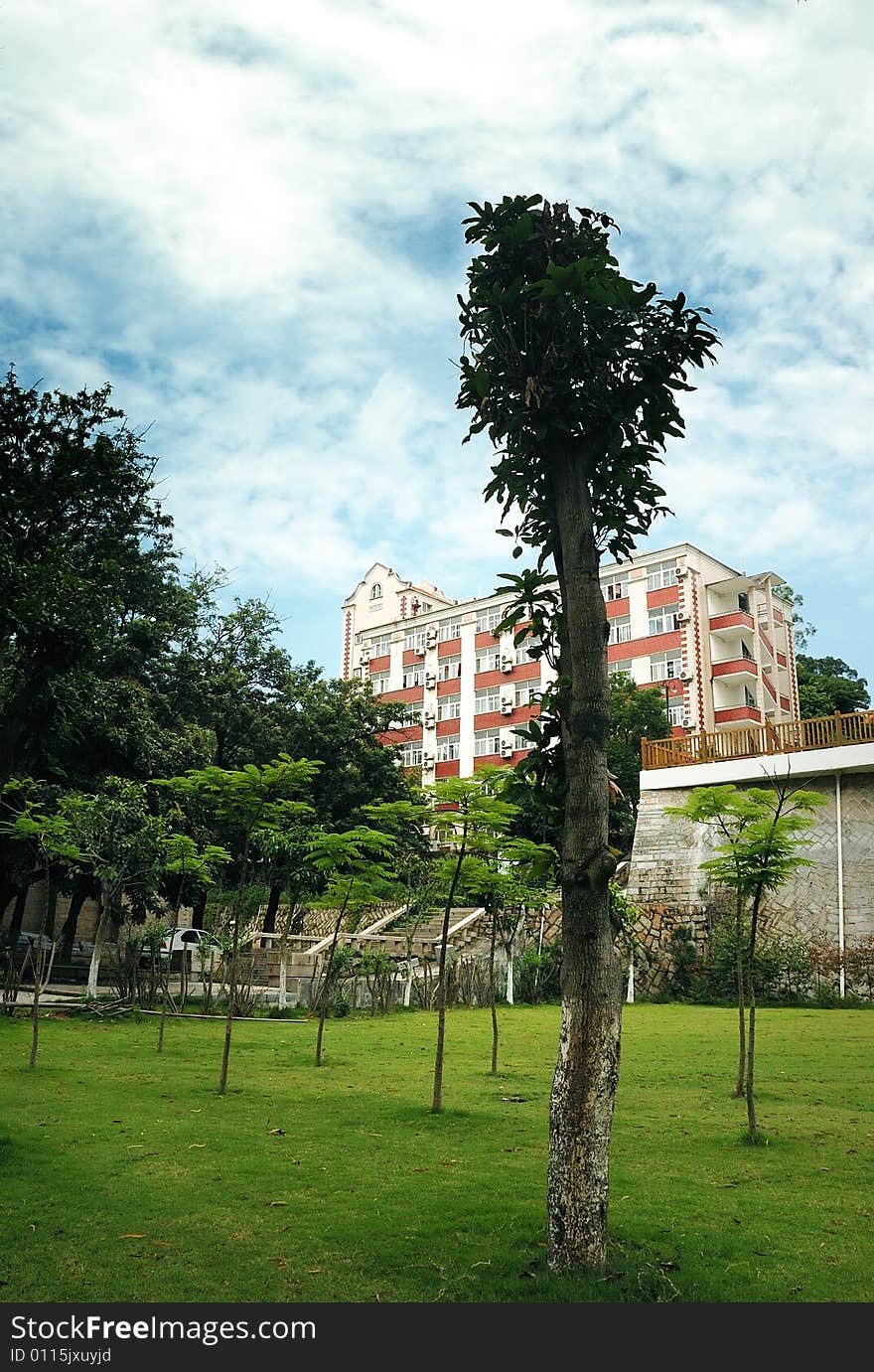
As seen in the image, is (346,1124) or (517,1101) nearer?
(346,1124)

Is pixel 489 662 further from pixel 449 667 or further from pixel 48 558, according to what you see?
pixel 48 558

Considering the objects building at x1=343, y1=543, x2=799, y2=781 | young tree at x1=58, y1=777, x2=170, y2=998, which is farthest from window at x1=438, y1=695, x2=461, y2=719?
young tree at x1=58, y1=777, x2=170, y2=998

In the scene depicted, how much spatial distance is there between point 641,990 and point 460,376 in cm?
2002

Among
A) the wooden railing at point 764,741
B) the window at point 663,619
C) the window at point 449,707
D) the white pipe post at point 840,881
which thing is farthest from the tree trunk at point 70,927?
the window at point 663,619

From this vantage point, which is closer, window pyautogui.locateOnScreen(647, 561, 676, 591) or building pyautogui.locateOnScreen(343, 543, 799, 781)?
building pyautogui.locateOnScreen(343, 543, 799, 781)

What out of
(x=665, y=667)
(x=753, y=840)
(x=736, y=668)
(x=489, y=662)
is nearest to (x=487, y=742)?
(x=489, y=662)

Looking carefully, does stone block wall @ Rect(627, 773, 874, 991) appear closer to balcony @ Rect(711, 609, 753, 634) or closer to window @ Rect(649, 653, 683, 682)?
window @ Rect(649, 653, 683, 682)

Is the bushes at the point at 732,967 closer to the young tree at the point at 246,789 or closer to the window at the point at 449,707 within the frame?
the young tree at the point at 246,789

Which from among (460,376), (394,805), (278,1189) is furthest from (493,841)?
(460,376)

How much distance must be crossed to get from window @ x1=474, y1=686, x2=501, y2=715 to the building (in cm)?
5

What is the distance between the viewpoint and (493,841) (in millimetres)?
11672

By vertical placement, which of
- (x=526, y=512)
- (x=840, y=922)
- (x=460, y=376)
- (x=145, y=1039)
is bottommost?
(x=145, y=1039)

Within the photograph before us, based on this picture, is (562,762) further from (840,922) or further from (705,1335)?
(840,922)

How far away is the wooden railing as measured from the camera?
870 inches
